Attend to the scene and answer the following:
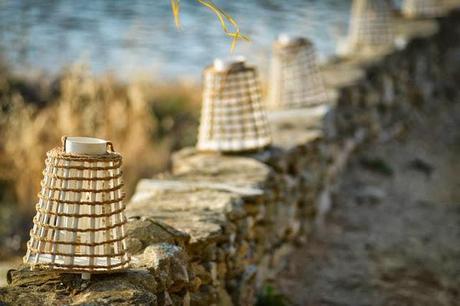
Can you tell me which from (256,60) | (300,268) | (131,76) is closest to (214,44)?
(256,60)

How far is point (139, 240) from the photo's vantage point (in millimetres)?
2941

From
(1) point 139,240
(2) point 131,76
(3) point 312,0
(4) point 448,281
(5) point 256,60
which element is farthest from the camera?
(3) point 312,0

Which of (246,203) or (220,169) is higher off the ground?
(220,169)

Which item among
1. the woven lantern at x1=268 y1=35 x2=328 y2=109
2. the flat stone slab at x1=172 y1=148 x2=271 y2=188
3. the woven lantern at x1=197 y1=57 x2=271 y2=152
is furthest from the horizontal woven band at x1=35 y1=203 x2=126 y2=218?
the woven lantern at x1=268 y1=35 x2=328 y2=109

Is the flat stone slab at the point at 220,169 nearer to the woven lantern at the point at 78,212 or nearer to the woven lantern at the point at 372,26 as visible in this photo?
the woven lantern at the point at 78,212

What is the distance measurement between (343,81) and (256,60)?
4.30 metres

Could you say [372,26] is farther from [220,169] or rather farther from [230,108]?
[220,169]

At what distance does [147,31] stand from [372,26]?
686 cm

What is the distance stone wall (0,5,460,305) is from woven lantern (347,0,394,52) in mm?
173

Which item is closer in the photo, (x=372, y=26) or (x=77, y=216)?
(x=77, y=216)

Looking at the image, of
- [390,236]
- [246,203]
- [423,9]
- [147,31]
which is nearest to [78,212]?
[246,203]

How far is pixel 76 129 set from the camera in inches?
257

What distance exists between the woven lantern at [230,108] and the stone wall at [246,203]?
0.25 feet

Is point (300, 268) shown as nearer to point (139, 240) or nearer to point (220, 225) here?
point (220, 225)
